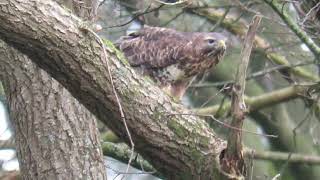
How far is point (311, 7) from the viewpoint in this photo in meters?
5.64

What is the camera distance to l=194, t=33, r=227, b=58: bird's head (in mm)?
5754

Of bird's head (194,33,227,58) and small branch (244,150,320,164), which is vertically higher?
bird's head (194,33,227,58)

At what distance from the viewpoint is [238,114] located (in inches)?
140

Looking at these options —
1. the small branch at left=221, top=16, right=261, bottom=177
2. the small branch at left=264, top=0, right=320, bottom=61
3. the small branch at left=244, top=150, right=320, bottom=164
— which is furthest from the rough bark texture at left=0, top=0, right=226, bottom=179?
the small branch at left=244, top=150, right=320, bottom=164

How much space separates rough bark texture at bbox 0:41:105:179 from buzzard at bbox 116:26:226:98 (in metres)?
1.21

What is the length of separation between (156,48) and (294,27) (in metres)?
1.01

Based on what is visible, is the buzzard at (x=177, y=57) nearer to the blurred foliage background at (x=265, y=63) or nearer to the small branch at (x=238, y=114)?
the blurred foliage background at (x=265, y=63)

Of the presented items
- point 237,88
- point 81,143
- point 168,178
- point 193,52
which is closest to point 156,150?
point 168,178

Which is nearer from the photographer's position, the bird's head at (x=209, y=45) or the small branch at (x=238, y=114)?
the small branch at (x=238, y=114)

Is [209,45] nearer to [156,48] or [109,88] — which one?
[156,48]

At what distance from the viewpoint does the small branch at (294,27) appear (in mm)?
5395

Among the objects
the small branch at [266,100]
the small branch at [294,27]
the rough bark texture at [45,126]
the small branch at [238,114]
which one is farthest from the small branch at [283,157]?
the small branch at [238,114]

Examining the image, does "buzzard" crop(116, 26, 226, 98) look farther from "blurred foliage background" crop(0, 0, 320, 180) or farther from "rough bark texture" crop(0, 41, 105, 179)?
"rough bark texture" crop(0, 41, 105, 179)

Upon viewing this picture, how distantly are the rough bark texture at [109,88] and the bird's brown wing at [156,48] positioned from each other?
1.84m
